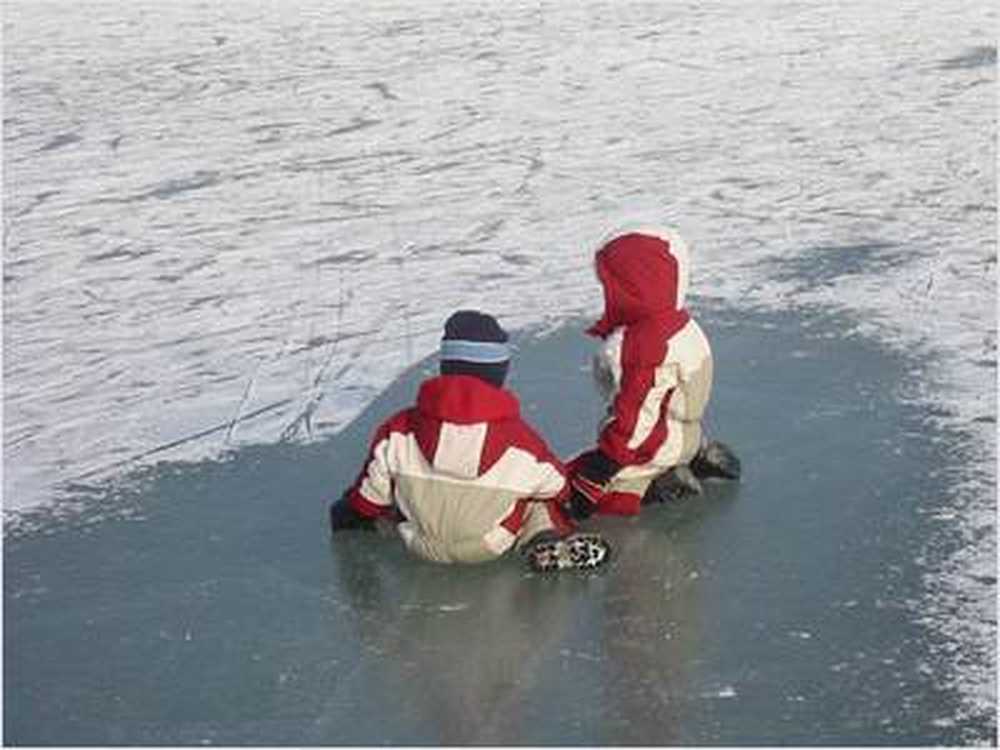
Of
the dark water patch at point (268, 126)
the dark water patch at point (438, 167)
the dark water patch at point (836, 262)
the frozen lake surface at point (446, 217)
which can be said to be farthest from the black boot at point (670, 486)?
the dark water patch at point (268, 126)

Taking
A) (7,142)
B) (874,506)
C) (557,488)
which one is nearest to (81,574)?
(557,488)

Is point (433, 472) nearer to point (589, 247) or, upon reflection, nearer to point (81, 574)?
point (81, 574)

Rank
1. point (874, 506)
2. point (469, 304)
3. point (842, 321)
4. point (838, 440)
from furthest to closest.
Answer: point (469, 304), point (842, 321), point (838, 440), point (874, 506)

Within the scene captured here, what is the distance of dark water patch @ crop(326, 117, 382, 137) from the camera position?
A: 36.4 ft

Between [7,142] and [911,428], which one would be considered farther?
[7,142]

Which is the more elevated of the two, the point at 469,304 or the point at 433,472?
the point at 433,472

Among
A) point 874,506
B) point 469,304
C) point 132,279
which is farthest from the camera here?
point 132,279

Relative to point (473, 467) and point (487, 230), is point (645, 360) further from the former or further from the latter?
point (487, 230)

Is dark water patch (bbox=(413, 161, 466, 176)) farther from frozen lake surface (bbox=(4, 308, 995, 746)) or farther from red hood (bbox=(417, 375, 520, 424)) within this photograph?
red hood (bbox=(417, 375, 520, 424))

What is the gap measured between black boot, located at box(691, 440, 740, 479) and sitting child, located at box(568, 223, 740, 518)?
0.16m

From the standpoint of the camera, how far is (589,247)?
818 cm

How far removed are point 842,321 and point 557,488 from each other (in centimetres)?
240

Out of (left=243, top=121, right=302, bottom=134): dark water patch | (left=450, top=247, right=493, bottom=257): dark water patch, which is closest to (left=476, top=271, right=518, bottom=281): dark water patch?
(left=450, top=247, right=493, bottom=257): dark water patch

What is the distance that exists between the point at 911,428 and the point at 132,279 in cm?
374
